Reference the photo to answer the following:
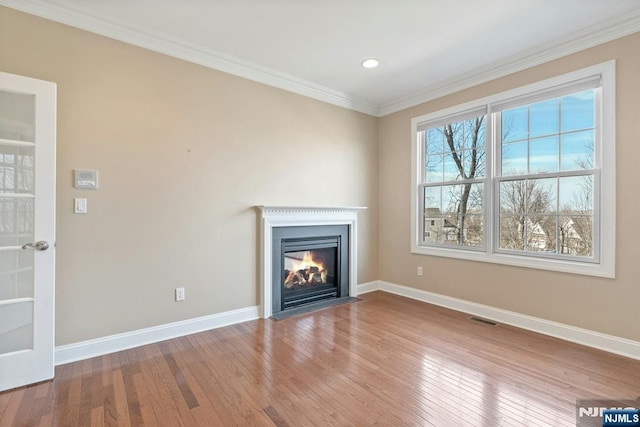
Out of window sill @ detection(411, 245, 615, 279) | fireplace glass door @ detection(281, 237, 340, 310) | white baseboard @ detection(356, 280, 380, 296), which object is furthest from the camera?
white baseboard @ detection(356, 280, 380, 296)

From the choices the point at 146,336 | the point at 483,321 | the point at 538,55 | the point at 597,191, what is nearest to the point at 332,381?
the point at 146,336

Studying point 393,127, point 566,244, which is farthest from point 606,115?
point 393,127

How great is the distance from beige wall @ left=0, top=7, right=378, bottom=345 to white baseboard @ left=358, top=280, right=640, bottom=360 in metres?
2.07

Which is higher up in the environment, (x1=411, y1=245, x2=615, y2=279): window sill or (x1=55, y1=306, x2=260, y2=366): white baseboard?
(x1=411, y1=245, x2=615, y2=279): window sill

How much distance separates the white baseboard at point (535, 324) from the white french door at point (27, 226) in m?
3.82

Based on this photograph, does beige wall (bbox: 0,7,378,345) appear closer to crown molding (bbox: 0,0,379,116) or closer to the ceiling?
crown molding (bbox: 0,0,379,116)

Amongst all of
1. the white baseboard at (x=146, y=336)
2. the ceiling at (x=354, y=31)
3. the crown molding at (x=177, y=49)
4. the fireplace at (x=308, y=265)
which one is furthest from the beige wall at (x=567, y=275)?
the white baseboard at (x=146, y=336)

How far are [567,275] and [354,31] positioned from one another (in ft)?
9.84

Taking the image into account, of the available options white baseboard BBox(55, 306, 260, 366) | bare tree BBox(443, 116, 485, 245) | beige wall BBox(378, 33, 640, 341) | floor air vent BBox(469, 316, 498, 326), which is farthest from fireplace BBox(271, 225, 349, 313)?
floor air vent BBox(469, 316, 498, 326)

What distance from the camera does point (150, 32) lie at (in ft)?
8.83

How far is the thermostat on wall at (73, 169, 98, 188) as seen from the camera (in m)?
2.43

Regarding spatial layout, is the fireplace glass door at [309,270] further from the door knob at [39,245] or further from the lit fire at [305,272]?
the door knob at [39,245]

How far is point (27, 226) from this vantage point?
7.04 feet

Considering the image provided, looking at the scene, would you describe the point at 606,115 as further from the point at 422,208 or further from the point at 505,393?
the point at 505,393
